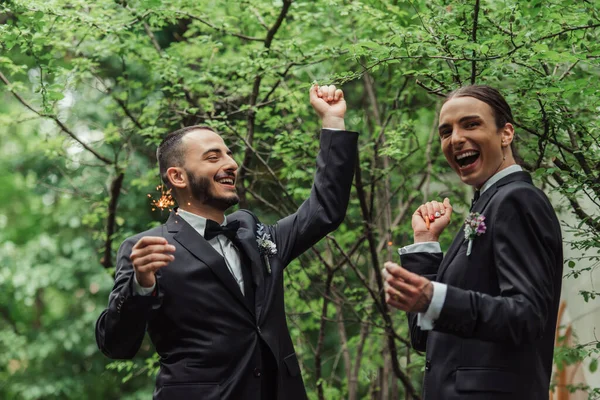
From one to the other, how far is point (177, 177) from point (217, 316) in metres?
0.68

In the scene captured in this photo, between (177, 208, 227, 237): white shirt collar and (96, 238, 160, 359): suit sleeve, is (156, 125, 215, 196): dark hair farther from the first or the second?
(96, 238, 160, 359): suit sleeve

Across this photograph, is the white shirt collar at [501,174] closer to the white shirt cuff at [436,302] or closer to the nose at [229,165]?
the white shirt cuff at [436,302]

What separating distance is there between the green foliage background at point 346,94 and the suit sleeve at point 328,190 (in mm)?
731

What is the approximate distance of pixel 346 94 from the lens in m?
8.62

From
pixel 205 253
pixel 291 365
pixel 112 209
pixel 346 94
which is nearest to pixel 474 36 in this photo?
pixel 205 253

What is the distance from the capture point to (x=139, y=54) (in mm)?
6078

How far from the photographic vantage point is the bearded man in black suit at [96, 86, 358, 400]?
10.1ft

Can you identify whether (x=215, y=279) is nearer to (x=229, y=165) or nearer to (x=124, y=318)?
(x=124, y=318)

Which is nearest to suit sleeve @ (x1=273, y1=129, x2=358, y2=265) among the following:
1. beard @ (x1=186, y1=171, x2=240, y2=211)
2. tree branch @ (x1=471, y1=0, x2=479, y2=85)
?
beard @ (x1=186, y1=171, x2=240, y2=211)

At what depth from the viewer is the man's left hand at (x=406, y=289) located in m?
2.36

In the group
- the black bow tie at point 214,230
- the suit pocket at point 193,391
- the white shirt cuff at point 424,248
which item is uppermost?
the white shirt cuff at point 424,248

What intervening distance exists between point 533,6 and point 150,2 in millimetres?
2496

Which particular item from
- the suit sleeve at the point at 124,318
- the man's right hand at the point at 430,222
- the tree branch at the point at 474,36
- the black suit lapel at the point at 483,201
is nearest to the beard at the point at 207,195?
the suit sleeve at the point at 124,318

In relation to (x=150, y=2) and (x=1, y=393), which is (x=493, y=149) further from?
(x=1, y=393)
